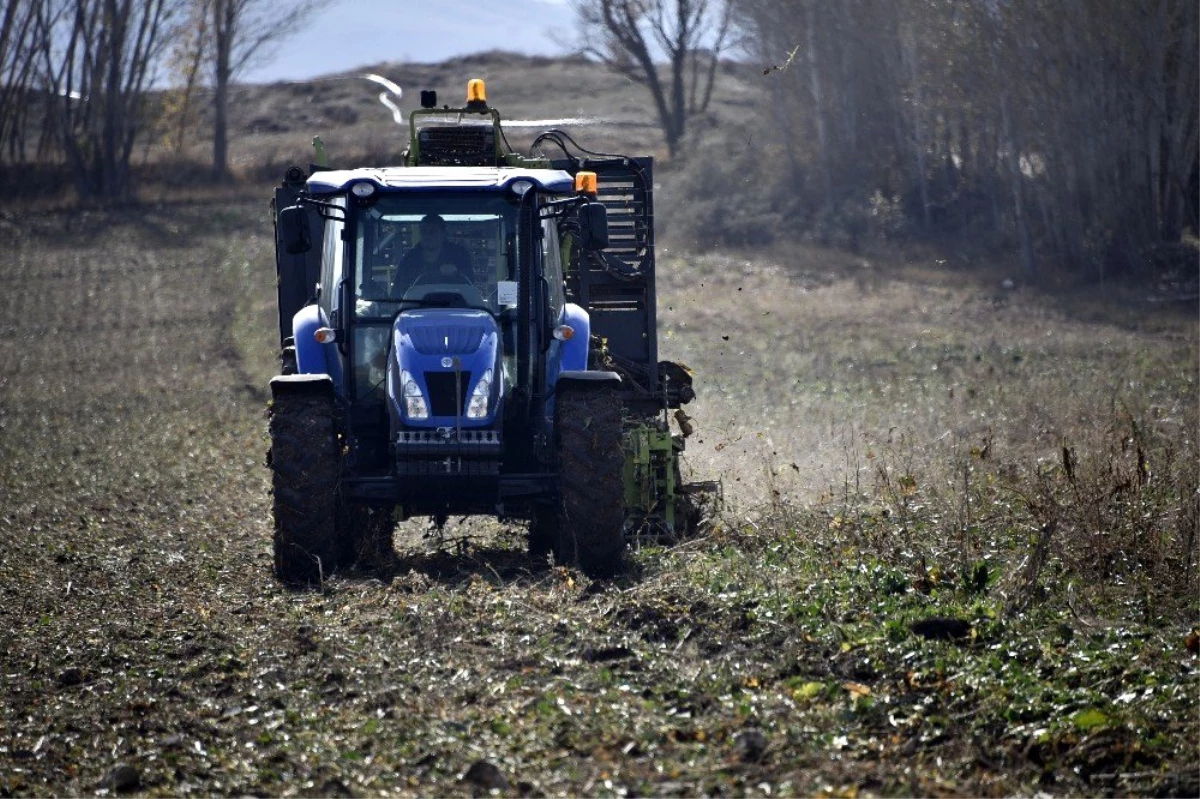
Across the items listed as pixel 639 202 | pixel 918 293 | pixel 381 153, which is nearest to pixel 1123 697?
pixel 639 202

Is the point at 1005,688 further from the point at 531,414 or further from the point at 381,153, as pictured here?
the point at 381,153

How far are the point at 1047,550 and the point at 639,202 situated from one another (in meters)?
5.40

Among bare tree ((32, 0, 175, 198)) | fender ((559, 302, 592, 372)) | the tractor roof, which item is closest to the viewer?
the tractor roof

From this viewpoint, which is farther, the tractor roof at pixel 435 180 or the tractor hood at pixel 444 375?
the tractor roof at pixel 435 180

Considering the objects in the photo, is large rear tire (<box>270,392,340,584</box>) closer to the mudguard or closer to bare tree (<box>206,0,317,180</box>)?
the mudguard

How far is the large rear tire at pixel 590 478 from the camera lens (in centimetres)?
935

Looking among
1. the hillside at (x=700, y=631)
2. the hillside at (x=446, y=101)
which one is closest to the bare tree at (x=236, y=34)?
the hillside at (x=446, y=101)

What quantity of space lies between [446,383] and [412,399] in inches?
8.6

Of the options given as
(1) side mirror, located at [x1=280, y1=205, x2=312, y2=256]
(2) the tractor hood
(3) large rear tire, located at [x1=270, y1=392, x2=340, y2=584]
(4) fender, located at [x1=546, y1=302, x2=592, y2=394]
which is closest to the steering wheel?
(2) the tractor hood

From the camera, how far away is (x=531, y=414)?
998 centimetres

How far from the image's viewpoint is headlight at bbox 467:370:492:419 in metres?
9.38

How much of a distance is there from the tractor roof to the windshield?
7cm

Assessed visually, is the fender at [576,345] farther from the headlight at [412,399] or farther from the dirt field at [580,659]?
the dirt field at [580,659]

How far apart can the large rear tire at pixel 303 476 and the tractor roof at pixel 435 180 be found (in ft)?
4.38
